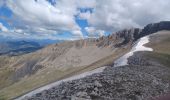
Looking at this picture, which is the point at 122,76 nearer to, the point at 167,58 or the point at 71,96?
the point at 71,96

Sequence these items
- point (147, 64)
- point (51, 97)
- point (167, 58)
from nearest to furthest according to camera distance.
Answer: point (51, 97)
point (147, 64)
point (167, 58)

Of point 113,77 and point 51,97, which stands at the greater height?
point 113,77

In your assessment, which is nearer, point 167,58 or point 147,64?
point 147,64

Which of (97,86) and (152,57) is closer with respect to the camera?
(97,86)

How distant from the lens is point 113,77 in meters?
47.2

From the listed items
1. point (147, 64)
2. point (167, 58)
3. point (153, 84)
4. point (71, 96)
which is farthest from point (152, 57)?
point (71, 96)

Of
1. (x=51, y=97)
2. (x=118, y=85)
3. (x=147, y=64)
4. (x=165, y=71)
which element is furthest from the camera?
(x=147, y=64)

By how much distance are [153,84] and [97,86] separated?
10848mm

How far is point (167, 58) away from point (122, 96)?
139 ft

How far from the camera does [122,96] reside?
40656 millimetres

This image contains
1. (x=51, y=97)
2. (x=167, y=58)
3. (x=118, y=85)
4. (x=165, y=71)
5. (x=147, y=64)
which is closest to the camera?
(x=118, y=85)

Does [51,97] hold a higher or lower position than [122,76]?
lower

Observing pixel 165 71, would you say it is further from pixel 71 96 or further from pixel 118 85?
pixel 71 96

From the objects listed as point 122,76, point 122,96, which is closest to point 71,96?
point 122,96
